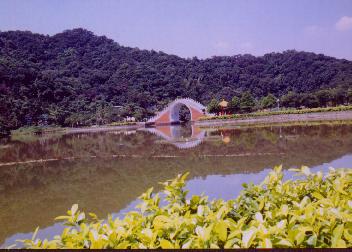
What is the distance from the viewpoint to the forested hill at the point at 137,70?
311 centimetres

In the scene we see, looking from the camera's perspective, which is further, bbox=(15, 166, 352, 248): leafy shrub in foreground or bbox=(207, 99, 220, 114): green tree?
bbox=(207, 99, 220, 114): green tree

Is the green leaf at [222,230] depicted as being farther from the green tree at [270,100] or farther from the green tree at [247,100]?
the green tree at [270,100]

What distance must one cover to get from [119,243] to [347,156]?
4.73 metres

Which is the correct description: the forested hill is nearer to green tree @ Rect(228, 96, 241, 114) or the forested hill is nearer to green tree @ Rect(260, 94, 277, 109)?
green tree @ Rect(260, 94, 277, 109)

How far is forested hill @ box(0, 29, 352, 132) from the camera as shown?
3.11 meters

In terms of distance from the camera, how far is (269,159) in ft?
19.4

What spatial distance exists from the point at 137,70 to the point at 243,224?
400 cm

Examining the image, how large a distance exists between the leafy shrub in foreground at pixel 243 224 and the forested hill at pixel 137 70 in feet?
5.55

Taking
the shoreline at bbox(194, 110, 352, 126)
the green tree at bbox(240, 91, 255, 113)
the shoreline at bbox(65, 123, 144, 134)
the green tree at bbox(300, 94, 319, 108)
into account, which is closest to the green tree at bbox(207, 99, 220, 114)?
the green tree at bbox(240, 91, 255, 113)

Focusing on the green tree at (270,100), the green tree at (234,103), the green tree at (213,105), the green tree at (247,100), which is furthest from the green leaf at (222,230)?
the green tree at (213,105)

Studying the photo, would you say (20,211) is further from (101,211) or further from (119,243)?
(119,243)

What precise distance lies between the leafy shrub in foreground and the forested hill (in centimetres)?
169

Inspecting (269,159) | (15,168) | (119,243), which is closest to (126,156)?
(15,168)

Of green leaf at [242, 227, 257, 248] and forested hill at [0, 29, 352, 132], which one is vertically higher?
forested hill at [0, 29, 352, 132]
